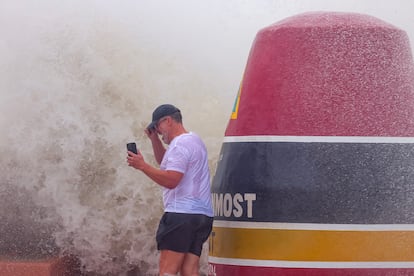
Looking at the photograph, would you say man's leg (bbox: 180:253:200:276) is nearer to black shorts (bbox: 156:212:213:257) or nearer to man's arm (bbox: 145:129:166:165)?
black shorts (bbox: 156:212:213:257)

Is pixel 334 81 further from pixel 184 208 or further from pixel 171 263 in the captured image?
pixel 171 263

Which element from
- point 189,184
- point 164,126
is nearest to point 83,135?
point 164,126

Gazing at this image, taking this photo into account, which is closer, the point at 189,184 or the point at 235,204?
the point at 235,204

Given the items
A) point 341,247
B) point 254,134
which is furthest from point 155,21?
point 341,247

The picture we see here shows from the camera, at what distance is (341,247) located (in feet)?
13.0

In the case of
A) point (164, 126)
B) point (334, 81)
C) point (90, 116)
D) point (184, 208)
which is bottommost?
point (184, 208)

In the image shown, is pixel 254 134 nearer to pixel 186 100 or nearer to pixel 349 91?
pixel 349 91

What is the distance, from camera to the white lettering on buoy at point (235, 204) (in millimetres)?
4160

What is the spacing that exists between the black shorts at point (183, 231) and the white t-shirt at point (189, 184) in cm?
3

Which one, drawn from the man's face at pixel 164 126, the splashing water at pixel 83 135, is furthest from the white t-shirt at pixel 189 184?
the splashing water at pixel 83 135

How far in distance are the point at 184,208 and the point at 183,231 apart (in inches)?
4.5

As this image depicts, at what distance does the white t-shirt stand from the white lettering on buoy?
257mm

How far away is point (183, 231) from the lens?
4688 millimetres

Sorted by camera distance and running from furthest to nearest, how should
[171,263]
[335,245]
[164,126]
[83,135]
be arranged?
[83,135] < [164,126] < [171,263] < [335,245]
